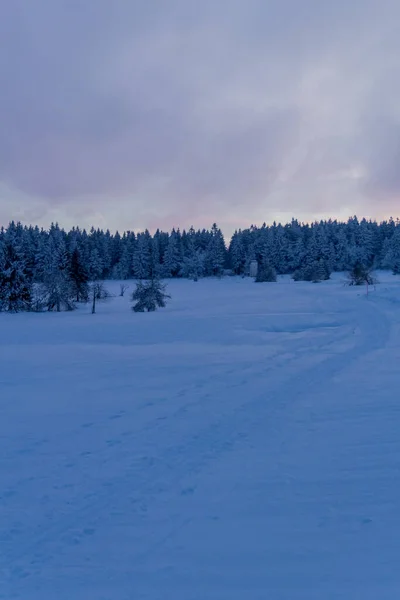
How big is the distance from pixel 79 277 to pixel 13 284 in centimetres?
808

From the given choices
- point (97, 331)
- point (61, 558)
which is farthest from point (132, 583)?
point (97, 331)

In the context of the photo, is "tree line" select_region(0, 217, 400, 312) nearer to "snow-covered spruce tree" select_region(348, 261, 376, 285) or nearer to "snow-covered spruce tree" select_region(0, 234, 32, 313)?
"snow-covered spruce tree" select_region(348, 261, 376, 285)

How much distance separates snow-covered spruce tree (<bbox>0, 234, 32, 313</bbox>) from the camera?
36812mm

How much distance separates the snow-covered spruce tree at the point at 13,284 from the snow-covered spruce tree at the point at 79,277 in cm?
579

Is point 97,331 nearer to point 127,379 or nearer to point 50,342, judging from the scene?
point 50,342

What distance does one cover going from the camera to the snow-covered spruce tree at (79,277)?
43312 millimetres

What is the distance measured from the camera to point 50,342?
19.0 metres

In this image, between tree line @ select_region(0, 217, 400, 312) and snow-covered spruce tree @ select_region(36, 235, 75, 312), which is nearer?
snow-covered spruce tree @ select_region(36, 235, 75, 312)

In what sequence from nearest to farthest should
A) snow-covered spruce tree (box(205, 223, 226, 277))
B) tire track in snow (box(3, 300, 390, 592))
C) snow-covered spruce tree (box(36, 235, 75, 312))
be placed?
tire track in snow (box(3, 300, 390, 592)), snow-covered spruce tree (box(36, 235, 75, 312)), snow-covered spruce tree (box(205, 223, 226, 277))

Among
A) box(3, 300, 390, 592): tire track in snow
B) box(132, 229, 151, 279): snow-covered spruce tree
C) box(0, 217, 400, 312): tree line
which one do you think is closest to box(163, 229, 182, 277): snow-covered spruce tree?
box(0, 217, 400, 312): tree line

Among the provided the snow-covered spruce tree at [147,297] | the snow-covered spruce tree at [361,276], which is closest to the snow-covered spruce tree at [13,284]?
the snow-covered spruce tree at [147,297]

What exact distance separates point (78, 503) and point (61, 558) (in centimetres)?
96

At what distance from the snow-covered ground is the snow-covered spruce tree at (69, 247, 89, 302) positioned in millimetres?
31625

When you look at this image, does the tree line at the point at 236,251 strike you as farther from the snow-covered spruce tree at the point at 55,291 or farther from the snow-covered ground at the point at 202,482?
the snow-covered ground at the point at 202,482
